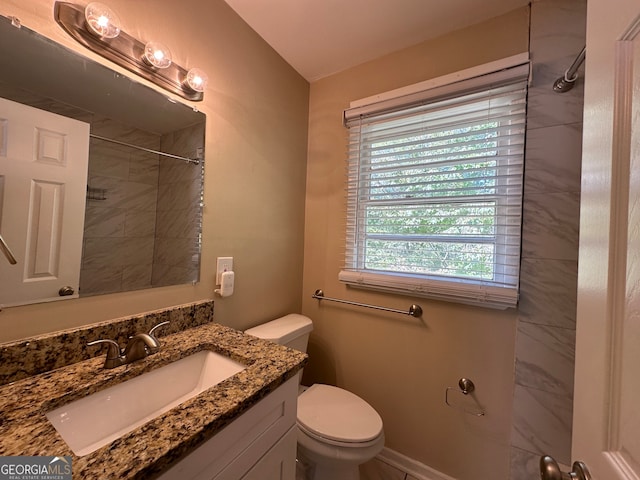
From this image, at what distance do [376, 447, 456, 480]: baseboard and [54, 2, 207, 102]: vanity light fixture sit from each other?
7.01 feet

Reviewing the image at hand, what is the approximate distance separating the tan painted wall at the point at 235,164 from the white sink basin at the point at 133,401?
0.26 m

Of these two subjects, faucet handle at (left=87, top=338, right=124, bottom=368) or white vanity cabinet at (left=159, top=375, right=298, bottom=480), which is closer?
white vanity cabinet at (left=159, top=375, right=298, bottom=480)

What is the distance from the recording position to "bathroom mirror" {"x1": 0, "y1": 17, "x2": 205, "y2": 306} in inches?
27.4

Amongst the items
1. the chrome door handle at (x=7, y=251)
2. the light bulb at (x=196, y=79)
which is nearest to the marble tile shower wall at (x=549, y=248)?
the light bulb at (x=196, y=79)

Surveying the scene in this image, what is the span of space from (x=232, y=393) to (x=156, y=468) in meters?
0.22

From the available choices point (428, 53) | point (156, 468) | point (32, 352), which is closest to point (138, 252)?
point (32, 352)

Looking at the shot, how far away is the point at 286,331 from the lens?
135cm

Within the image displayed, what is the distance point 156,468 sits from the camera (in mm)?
447

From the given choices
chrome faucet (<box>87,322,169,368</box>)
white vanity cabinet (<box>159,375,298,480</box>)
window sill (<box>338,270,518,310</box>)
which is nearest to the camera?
white vanity cabinet (<box>159,375,298,480</box>)

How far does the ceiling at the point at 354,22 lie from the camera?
119 centimetres

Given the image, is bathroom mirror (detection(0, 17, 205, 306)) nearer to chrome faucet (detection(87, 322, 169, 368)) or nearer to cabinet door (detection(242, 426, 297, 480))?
chrome faucet (detection(87, 322, 169, 368))

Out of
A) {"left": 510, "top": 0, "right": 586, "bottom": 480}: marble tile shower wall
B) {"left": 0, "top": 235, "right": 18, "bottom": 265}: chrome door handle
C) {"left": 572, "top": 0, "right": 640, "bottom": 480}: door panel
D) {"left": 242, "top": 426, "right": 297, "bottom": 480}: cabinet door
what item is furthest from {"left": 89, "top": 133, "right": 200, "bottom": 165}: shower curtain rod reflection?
{"left": 510, "top": 0, "right": 586, "bottom": 480}: marble tile shower wall

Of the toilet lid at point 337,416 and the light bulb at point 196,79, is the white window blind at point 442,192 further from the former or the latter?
the light bulb at point 196,79

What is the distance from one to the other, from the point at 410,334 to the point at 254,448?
99 centimetres
